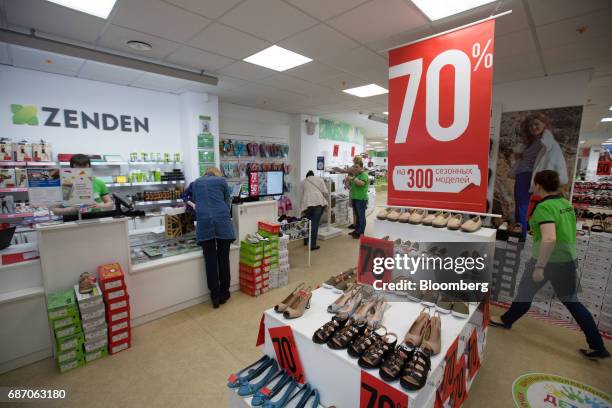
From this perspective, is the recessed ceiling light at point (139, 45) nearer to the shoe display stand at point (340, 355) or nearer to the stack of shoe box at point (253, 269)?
the stack of shoe box at point (253, 269)

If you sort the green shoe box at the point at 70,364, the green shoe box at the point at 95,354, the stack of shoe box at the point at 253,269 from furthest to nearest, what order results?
1. the stack of shoe box at the point at 253,269
2. the green shoe box at the point at 95,354
3. the green shoe box at the point at 70,364

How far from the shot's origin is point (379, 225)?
2066 mm

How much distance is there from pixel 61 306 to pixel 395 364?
275 cm

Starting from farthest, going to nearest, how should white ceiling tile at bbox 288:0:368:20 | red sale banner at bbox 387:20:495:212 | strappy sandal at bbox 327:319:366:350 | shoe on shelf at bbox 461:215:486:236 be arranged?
white ceiling tile at bbox 288:0:368:20 < shoe on shelf at bbox 461:215:486:236 < red sale banner at bbox 387:20:495:212 < strappy sandal at bbox 327:319:366:350

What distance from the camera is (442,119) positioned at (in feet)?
5.61

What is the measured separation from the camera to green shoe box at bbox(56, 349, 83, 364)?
238 cm

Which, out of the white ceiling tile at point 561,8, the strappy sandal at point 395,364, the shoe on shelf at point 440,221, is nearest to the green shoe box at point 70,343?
the strappy sandal at point 395,364

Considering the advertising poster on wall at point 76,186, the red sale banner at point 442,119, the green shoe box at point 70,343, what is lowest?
the green shoe box at point 70,343

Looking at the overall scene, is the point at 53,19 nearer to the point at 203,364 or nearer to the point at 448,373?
the point at 203,364

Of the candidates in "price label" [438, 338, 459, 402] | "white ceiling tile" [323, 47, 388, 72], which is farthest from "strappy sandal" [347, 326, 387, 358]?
"white ceiling tile" [323, 47, 388, 72]

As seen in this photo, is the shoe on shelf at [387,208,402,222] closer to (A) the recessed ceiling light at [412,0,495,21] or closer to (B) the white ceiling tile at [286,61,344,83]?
(A) the recessed ceiling light at [412,0,495,21]

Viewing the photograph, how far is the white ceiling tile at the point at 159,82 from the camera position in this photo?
439 centimetres

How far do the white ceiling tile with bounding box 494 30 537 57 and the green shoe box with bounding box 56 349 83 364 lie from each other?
5103 millimetres

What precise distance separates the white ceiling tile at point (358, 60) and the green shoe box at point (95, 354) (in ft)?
13.4
